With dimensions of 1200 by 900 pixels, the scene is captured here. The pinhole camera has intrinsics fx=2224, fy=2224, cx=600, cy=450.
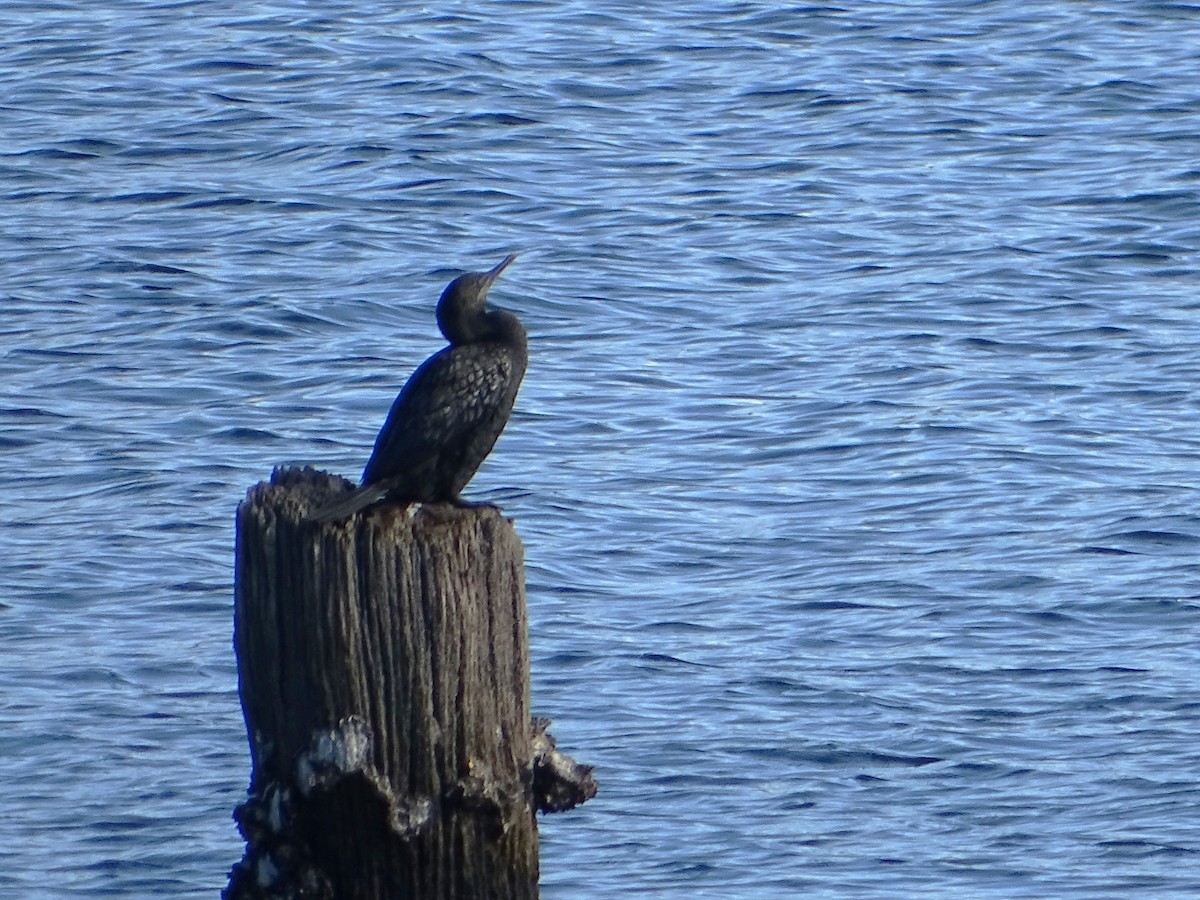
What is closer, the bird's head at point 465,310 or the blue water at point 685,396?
the bird's head at point 465,310

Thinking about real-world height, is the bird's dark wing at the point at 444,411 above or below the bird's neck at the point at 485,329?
below

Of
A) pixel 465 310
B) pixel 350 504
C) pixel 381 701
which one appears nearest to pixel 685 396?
pixel 465 310

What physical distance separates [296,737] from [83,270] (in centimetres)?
992

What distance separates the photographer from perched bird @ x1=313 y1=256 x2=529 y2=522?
484 cm

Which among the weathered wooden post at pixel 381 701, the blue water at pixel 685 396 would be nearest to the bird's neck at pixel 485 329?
the weathered wooden post at pixel 381 701

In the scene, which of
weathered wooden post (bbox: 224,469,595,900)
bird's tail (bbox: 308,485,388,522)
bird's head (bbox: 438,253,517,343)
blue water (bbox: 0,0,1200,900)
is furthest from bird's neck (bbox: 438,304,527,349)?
blue water (bbox: 0,0,1200,900)

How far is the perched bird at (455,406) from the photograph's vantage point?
15.9 feet

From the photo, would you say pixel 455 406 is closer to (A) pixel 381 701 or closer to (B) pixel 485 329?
(B) pixel 485 329

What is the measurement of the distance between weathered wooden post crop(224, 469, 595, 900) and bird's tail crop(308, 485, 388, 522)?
0.07ft

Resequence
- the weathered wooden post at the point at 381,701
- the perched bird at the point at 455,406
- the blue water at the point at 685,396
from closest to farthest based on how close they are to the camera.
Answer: the weathered wooden post at the point at 381,701 → the perched bird at the point at 455,406 → the blue water at the point at 685,396

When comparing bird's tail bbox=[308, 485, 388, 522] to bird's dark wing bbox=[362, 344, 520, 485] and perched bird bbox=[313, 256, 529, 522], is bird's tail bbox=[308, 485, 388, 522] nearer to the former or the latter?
perched bird bbox=[313, 256, 529, 522]

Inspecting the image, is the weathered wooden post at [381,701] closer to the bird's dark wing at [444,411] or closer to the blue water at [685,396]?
the bird's dark wing at [444,411]

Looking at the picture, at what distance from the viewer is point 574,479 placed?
1017cm

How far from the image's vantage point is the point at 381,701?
13.0ft
